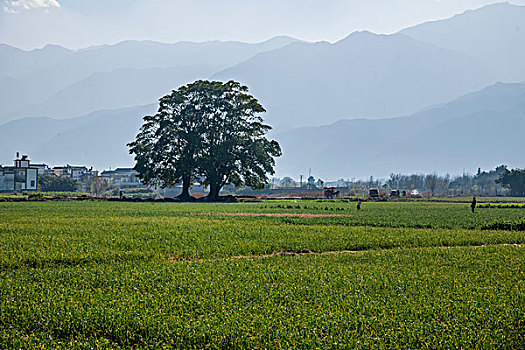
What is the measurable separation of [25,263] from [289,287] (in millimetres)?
10008

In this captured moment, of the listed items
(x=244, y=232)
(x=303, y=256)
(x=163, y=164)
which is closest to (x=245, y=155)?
(x=163, y=164)

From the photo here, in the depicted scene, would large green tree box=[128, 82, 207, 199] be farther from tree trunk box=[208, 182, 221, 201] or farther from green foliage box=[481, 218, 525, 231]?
green foliage box=[481, 218, 525, 231]

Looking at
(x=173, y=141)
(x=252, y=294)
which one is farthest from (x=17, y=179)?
(x=252, y=294)

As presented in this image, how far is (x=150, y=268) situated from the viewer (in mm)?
18062

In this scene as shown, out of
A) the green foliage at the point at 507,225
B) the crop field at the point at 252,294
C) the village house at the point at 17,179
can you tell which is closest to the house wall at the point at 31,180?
the village house at the point at 17,179

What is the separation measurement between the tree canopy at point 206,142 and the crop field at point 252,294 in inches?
2273

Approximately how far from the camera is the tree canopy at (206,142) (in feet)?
273

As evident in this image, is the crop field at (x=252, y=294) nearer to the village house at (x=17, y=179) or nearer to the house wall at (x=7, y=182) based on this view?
the village house at (x=17, y=179)

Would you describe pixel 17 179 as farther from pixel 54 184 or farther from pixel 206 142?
pixel 206 142

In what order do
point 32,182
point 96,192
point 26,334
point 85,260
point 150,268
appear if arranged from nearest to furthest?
point 26,334 < point 150,268 < point 85,260 < point 32,182 < point 96,192

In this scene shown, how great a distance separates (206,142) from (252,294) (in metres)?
72.4

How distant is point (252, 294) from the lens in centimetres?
1405

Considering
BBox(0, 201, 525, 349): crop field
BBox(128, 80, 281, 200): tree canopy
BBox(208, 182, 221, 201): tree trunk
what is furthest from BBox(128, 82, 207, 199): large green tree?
BBox(0, 201, 525, 349): crop field

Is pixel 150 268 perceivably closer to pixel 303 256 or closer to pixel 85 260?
pixel 85 260
